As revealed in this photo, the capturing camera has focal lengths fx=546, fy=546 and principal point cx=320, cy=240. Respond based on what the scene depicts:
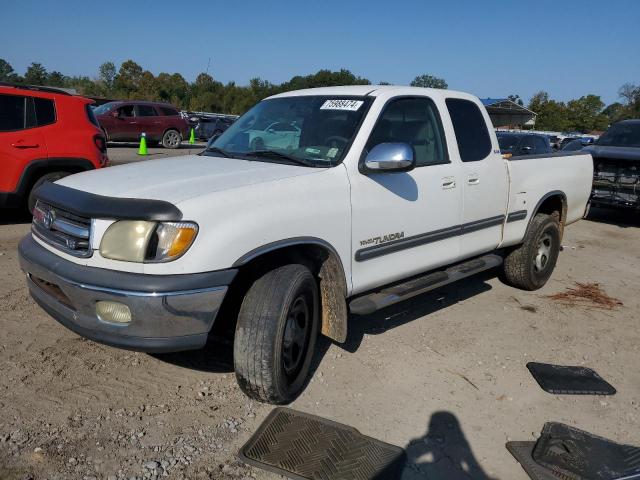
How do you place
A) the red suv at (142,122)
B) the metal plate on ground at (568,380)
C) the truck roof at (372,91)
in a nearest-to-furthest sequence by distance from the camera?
the metal plate on ground at (568,380) → the truck roof at (372,91) → the red suv at (142,122)

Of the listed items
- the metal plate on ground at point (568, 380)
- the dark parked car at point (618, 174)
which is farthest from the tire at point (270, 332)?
the dark parked car at point (618, 174)

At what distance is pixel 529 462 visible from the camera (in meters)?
2.90

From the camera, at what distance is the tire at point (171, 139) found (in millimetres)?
21141

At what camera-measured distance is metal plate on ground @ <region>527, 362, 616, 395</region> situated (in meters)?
3.69

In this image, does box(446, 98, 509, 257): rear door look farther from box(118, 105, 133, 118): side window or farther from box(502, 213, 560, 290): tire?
box(118, 105, 133, 118): side window

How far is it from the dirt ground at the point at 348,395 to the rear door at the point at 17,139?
2.27 m

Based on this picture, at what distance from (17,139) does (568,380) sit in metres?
6.70

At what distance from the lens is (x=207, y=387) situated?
3.47 meters

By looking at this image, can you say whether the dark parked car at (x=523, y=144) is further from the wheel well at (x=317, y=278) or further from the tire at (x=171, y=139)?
the tire at (x=171, y=139)

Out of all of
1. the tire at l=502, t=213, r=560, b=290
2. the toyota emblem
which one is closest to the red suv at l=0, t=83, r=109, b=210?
the toyota emblem

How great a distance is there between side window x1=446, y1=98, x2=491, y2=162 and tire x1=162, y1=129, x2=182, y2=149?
710 inches

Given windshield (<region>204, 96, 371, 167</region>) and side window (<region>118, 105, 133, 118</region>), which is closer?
windshield (<region>204, 96, 371, 167</region>)

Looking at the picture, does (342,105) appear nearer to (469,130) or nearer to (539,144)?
(469,130)

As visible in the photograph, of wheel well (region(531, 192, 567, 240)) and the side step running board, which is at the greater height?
wheel well (region(531, 192, 567, 240))
